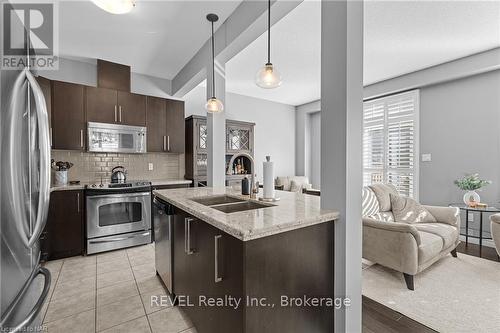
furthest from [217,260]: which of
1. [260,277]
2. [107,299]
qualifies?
[107,299]

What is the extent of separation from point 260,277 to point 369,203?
251cm

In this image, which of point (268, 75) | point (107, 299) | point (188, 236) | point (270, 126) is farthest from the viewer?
point (270, 126)

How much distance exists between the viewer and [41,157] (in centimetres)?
113

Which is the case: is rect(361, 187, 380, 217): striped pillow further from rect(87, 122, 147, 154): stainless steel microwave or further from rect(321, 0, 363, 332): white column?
rect(87, 122, 147, 154): stainless steel microwave

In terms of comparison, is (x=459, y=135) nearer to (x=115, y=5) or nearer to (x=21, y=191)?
(x=115, y=5)

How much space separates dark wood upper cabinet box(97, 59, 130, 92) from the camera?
3.61 meters

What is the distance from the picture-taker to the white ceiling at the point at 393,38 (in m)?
2.48

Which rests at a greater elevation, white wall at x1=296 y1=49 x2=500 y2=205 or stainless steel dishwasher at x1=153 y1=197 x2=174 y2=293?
white wall at x1=296 y1=49 x2=500 y2=205

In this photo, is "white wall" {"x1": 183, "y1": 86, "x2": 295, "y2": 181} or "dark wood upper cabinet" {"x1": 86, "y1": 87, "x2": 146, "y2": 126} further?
"white wall" {"x1": 183, "y1": 86, "x2": 295, "y2": 181}

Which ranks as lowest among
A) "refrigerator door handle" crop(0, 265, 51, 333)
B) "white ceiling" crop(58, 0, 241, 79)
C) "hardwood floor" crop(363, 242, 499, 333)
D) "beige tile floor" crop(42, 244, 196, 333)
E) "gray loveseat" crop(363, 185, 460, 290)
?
"beige tile floor" crop(42, 244, 196, 333)

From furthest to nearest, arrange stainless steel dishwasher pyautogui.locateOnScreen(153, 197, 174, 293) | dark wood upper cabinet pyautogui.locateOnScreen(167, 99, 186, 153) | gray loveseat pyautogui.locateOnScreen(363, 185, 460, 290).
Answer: dark wood upper cabinet pyautogui.locateOnScreen(167, 99, 186, 153) < gray loveseat pyautogui.locateOnScreen(363, 185, 460, 290) < stainless steel dishwasher pyautogui.locateOnScreen(153, 197, 174, 293)

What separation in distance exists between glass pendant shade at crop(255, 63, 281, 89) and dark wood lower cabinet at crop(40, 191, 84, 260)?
284 centimetres

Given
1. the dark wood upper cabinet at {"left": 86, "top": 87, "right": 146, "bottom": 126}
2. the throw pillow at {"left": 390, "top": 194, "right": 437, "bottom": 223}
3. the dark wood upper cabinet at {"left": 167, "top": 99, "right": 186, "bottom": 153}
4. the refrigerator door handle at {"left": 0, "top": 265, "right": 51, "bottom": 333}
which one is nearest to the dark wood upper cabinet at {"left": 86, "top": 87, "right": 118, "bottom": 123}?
the dark wood upper cabinet at {"left": 86, "top": 87, "right": 146, "bottom": 126}

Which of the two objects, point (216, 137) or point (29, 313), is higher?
point (216, 137)
